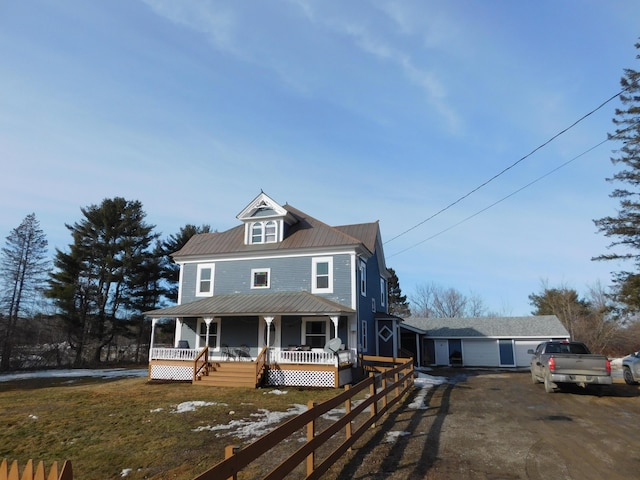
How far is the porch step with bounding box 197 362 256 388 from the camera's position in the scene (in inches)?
653

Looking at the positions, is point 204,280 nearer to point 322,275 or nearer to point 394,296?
point 322,275

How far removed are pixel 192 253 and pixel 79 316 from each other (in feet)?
56.0

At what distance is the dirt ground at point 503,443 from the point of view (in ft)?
18.7

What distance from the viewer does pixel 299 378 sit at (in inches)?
661

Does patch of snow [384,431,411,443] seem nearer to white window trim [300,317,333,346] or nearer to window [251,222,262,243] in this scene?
white window trim [300,317,333,346]

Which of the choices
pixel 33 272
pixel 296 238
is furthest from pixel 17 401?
pixel 33 272

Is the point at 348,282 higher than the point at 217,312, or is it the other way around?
the point at 348,282

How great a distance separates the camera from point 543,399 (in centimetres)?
1252

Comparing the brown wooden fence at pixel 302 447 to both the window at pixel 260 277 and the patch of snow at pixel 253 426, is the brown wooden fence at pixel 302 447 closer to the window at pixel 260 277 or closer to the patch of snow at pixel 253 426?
the patch of snow at pixel 253 426

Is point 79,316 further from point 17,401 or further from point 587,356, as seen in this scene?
point 587,356

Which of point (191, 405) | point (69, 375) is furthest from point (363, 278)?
point (69, 375)

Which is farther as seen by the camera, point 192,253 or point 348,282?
point 192,253

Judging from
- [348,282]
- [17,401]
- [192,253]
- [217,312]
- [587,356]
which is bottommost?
[17,401]

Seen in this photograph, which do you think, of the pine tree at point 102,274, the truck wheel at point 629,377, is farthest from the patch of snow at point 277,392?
the pine tree at point 102,274
